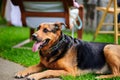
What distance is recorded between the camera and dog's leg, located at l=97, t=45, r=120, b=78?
4.92 metres

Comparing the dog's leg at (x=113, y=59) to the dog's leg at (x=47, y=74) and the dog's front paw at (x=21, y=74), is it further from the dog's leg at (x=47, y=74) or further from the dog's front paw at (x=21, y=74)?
the dog's front paw at (x=21, y=74)

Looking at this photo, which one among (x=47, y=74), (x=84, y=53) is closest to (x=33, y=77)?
(x=47, y=74)

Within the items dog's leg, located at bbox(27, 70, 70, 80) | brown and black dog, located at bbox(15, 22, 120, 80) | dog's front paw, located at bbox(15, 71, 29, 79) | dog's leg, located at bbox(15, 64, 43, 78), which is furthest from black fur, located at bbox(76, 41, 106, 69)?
dog's front paw, located at bbox(15, 71, 29, 79)

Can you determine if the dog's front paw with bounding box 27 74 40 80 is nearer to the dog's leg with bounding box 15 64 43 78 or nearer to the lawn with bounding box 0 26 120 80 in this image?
the dog's leg with bounding box 15 64 43 78

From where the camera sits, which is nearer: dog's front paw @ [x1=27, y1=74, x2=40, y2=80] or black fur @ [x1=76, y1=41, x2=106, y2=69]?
dog's front paw @ [x1=27, y1=74, x2=40, y2=80]

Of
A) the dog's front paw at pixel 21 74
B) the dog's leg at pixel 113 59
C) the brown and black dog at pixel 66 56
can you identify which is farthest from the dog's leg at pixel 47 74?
the dog's leg at pixel 113 59

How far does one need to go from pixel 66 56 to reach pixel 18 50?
1.92 m

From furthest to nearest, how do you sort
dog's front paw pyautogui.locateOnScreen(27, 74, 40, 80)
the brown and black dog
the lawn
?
the lawn → the brown and black dog → dog's front paw pyautogui.locateOnScreen(27, 74, 40, 80)

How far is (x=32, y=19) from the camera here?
6.57 m

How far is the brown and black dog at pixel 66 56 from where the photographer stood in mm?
4844

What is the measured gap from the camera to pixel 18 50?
6660 millimetres

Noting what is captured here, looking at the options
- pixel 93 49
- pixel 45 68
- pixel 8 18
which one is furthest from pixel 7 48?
pixel 93 49

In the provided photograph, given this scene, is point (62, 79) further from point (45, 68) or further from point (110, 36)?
point (110, 36)

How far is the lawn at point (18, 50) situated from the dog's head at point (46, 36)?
524 mm
